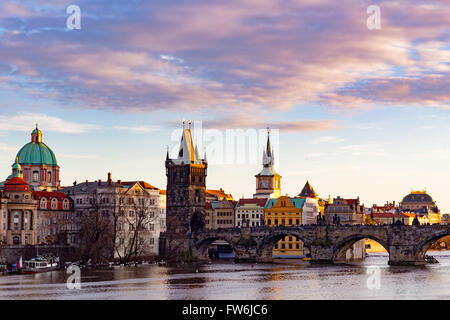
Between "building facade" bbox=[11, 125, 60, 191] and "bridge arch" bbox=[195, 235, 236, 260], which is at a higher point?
"building facade" bbox=[11, 125, 60, 191]

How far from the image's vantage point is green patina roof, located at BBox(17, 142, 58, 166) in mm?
191125

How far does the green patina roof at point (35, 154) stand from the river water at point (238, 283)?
55.9 metres

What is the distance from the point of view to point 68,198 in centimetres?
17325

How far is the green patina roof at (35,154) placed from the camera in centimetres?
19112

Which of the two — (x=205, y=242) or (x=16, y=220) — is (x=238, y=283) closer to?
(x=16, y=220)

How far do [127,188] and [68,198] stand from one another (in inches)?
438

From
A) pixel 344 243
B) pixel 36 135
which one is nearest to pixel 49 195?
pixel 36 135

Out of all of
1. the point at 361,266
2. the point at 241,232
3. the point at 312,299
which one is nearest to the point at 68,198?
the point at 241,232

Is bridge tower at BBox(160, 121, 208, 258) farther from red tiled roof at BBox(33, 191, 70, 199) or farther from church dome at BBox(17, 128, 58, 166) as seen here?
church dome at BBox(17, 128, 58, 166)

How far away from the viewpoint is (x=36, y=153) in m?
192

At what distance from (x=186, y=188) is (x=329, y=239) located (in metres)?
38.8

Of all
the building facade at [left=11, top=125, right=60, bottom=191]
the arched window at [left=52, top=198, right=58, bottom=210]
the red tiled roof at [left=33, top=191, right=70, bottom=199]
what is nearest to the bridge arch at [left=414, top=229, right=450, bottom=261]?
the arched window at [left=52, top=198, right=58, bottom=210]

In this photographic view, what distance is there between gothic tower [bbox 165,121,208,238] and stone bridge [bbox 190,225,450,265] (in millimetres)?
10459
